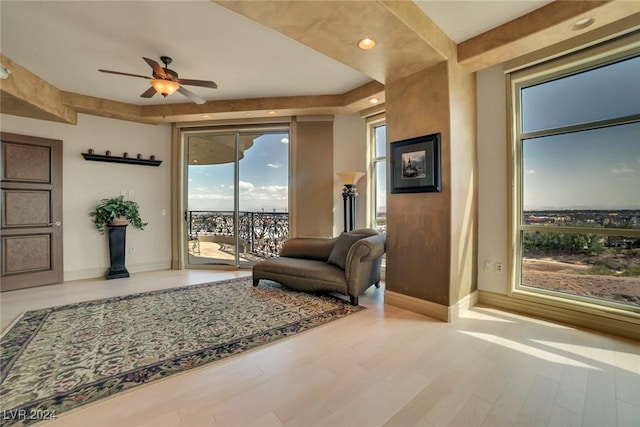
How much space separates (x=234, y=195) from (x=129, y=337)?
10.2ft

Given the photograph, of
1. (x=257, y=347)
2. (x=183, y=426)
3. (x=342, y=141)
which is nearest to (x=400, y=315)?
(x=257, y=347)

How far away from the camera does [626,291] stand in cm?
242

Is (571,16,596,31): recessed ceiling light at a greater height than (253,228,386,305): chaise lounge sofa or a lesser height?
greater

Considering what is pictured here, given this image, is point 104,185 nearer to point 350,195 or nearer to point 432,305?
point 350,195

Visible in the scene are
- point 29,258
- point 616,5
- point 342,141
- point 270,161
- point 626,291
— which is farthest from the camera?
point 270,161

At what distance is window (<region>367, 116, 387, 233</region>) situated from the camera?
4.42m

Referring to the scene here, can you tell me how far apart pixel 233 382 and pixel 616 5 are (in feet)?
Result: 12.4

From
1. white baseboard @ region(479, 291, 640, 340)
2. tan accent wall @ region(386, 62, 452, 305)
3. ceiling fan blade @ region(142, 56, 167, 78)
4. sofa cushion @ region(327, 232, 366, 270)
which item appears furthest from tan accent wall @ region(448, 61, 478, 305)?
ceiling fan blade @ region(142, 56, 167, 78)

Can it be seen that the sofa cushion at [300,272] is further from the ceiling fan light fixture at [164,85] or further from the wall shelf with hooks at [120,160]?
the wall shelf with hooks at [120,160]

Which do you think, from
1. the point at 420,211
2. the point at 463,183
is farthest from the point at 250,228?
the point at 463,183

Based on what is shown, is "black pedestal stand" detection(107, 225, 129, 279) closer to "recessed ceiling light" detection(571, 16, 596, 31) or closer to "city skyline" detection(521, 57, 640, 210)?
"city skyline" detection(521, 57, 640, 210)

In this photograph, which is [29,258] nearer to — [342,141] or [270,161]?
[270,161]

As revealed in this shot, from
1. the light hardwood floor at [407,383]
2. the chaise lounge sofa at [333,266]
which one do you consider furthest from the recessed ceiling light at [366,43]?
the light hardwood floor at [407,383]

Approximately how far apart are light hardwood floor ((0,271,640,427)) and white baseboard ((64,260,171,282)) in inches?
151
